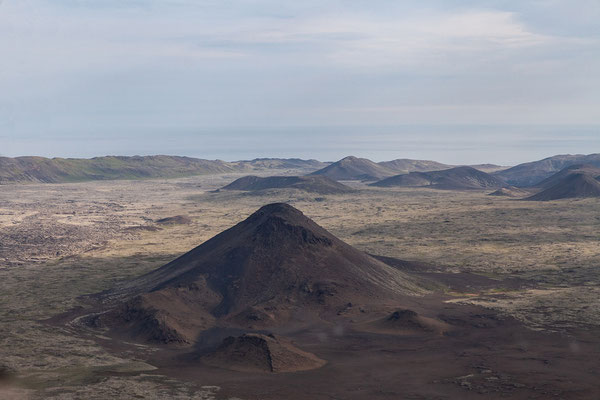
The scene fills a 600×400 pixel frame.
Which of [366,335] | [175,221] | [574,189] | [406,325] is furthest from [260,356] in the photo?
[574,189]

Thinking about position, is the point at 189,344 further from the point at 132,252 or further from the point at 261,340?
the point at 132,252

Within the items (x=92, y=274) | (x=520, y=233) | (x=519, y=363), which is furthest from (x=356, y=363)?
(x=520, y=233)

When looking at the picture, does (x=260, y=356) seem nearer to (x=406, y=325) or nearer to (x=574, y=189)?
(x=406, y=325)

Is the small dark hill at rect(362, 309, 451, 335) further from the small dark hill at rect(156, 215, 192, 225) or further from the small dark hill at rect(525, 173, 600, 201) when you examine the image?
the small dark hill at rect(525, 173, 600, 201)

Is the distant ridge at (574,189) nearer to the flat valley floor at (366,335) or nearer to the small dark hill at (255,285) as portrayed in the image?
the flat valley floor at (366,335)

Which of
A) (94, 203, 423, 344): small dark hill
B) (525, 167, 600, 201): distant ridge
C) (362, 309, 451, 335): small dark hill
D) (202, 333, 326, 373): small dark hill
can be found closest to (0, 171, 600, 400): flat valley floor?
(202, 333, 326, 373): small dark hill
